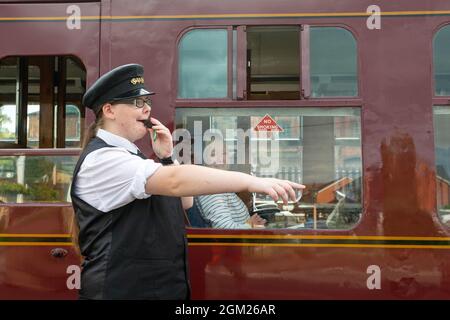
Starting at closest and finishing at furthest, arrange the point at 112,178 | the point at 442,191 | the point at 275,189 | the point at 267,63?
the point at 275,189 → the point at 112,178 → the point at 442,191 → the point at 267,63

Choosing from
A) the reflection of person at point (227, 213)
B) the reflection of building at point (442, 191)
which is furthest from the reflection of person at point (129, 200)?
the reflection of building at point (442, 191)

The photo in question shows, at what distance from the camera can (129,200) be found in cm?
163

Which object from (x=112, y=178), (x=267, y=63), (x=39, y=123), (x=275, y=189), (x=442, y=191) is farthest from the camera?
(x=39, y=123)

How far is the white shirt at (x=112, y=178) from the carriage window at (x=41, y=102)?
62.1 inches

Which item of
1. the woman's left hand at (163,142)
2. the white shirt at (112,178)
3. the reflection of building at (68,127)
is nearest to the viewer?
the white shirt at (112,178)

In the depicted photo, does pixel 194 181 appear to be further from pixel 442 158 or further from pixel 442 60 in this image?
pixel 442 60

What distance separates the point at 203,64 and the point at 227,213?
0.88 metres

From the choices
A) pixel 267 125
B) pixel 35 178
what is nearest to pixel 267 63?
pixel 267 125

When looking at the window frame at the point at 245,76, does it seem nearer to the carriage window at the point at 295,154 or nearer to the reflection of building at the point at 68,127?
the carriage window at the point at 295,154

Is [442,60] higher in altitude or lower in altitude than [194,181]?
higher

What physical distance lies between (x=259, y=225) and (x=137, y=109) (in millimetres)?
1297

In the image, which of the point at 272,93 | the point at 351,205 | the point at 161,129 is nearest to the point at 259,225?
the point at 351,205

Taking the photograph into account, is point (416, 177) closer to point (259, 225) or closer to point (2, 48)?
point (259, 225)

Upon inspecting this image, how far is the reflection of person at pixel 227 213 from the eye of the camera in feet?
9.40
